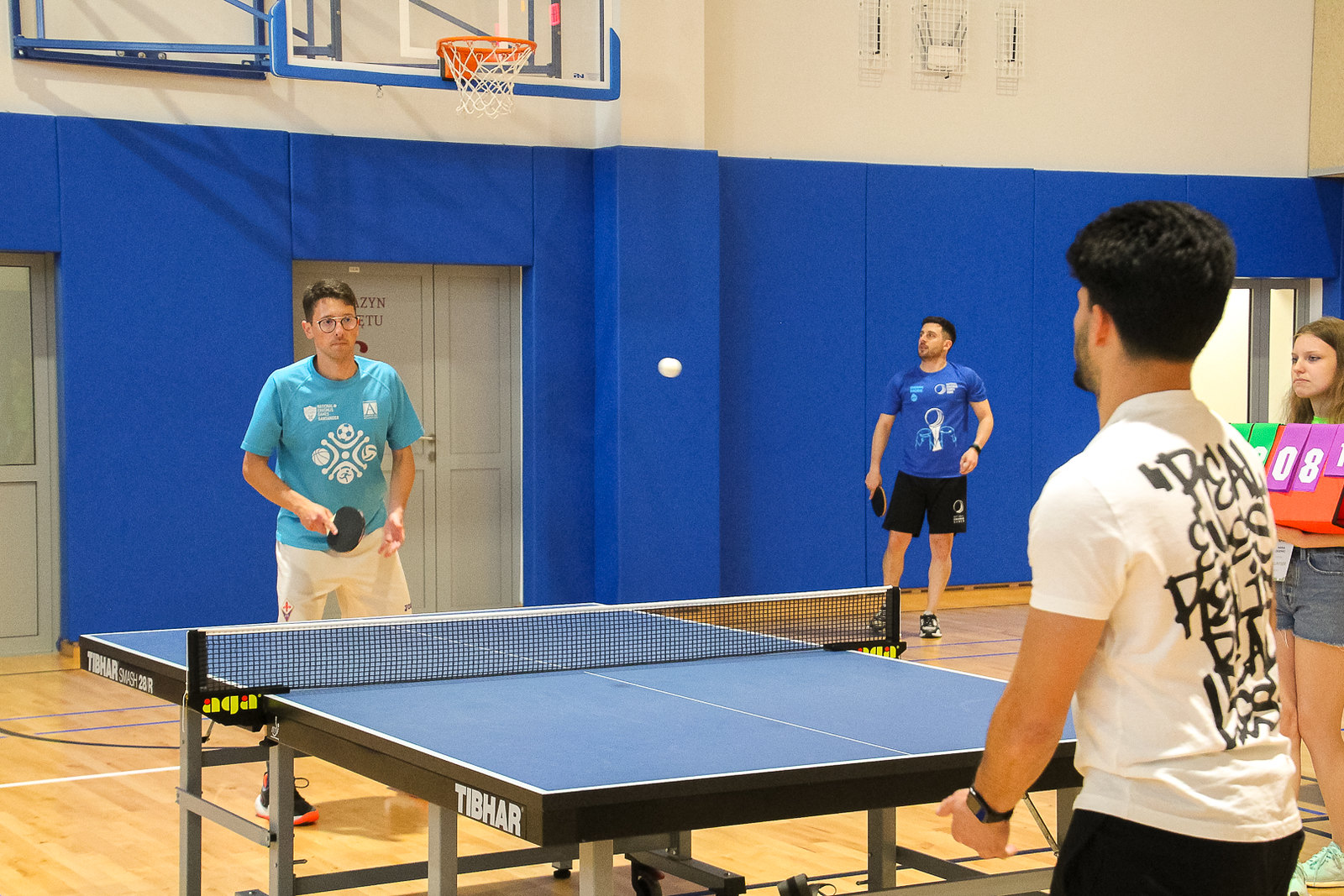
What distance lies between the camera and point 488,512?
354 inches

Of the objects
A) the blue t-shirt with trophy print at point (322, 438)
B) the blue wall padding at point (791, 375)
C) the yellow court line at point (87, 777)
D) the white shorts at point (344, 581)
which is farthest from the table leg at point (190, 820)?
the blue wall padding at point (791, 375)

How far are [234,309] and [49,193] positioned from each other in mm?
1086

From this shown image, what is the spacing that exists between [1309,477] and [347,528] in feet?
9.32

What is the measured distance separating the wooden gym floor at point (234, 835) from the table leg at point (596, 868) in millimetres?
794

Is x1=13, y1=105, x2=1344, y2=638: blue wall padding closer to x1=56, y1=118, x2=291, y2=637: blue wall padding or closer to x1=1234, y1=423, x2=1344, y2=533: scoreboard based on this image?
x1=56, y1=118, x2=291, y2=637: blue wall padding

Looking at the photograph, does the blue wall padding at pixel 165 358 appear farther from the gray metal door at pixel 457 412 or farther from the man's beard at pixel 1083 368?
the man's beard at pixel 1083 368

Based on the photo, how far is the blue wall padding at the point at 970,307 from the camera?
9.72 m

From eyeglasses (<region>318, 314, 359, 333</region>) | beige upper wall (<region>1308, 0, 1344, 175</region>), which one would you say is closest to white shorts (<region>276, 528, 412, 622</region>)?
eyeglasses (<region>318, 314, 359, 333</region>)

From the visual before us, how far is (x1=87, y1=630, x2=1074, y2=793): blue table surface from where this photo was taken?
2605mm

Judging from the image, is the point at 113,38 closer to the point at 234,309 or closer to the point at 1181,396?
the point at 234,309

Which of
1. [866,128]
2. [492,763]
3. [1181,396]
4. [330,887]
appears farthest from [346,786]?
[866,128]

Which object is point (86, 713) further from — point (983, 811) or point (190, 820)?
point (983, 811)

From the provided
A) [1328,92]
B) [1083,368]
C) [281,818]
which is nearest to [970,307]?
[1328,92]

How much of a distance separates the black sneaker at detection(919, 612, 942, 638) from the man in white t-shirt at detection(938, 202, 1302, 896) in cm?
664
